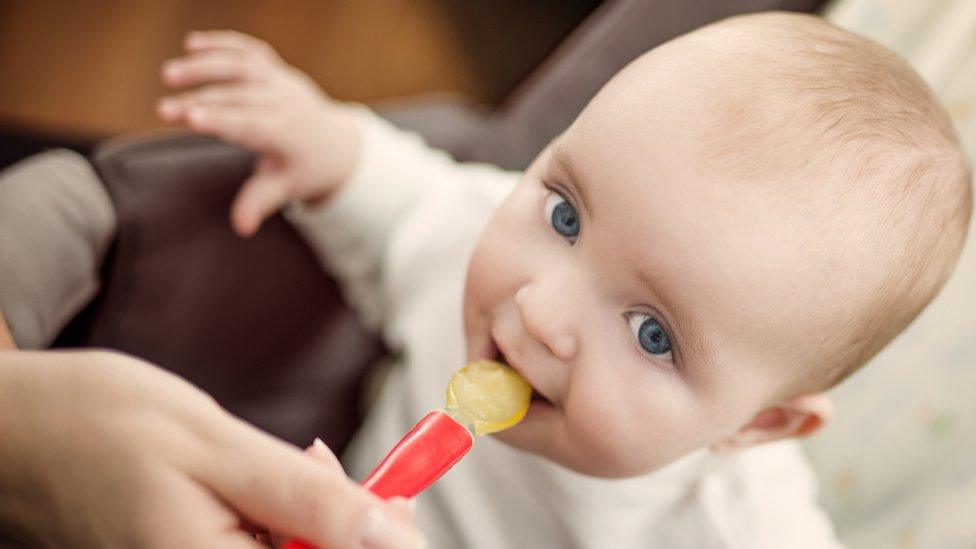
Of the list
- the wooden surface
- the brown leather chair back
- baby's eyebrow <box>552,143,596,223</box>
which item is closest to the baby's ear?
baby's eyebrow <box>552,143,596,223</box>

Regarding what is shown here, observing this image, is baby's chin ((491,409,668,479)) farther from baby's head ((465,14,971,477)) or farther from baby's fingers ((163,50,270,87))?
baby's fingers ((163,50,270,87))

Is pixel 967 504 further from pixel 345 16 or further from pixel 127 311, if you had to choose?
pixel 345 16

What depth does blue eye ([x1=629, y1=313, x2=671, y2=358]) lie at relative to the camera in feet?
1.83

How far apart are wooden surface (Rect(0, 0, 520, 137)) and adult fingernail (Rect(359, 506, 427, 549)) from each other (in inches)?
35.8

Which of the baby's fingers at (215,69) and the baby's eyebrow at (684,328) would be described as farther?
the baby's fingers at (215,69)

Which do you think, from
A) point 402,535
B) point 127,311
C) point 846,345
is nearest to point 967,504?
point 846,345

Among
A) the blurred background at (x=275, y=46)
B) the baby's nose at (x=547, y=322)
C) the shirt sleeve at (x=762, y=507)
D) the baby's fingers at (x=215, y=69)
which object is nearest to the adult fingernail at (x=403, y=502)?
the baby's nose at (x=547, y=322)

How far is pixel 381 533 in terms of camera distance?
395mm

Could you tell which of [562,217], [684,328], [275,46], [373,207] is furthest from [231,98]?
[275,46]

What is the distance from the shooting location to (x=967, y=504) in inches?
36.2

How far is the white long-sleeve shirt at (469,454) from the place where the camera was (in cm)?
77

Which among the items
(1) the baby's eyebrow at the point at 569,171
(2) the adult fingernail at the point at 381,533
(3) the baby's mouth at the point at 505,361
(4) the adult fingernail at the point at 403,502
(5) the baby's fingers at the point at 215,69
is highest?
(1) the baby's eyebrow at the point at 569,171

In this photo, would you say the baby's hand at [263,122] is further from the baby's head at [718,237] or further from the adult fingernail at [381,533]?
the adult fingernail at [381,533]

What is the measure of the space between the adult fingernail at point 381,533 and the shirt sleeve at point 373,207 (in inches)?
20.6
